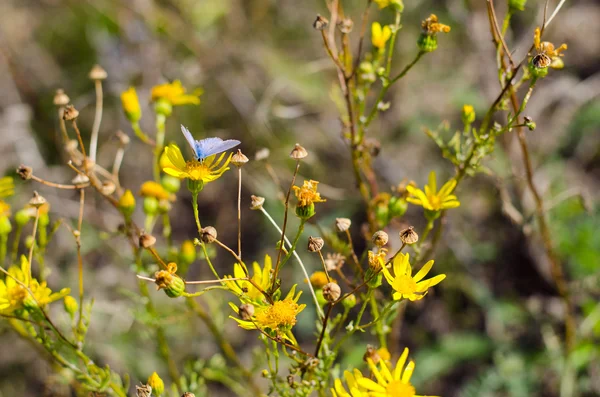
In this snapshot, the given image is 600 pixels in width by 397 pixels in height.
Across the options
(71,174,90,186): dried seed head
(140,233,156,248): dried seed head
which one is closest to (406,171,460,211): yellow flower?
(140,233,156,248): dried seed head

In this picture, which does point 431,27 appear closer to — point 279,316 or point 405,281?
point 405,281

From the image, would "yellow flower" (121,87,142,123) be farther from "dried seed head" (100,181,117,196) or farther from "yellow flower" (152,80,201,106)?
"dried seed head" (100,181,117,196)

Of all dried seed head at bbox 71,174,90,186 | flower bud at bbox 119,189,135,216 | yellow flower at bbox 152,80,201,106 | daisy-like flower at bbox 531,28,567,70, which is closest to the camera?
daisy-like flower at bbox 531,28,567,70

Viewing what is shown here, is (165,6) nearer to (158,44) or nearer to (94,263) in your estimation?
(158,44)

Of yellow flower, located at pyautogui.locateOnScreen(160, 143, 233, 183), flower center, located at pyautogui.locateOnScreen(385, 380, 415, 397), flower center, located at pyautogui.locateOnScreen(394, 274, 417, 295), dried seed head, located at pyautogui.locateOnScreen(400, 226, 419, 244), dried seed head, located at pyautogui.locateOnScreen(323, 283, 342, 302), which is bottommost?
flower center, located at pyautogui.locateOnScreen(385, 380, 415, 397)

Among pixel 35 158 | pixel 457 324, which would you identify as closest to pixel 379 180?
pixel 457 324

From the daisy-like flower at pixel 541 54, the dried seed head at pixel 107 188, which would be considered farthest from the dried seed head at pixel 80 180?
the daisy-like flower at pixel 541 54

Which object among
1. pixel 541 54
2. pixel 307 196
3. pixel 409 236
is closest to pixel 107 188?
pixel 307 196

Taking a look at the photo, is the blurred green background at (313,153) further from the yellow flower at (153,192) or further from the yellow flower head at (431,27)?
the yellow flower head at (431,27)
